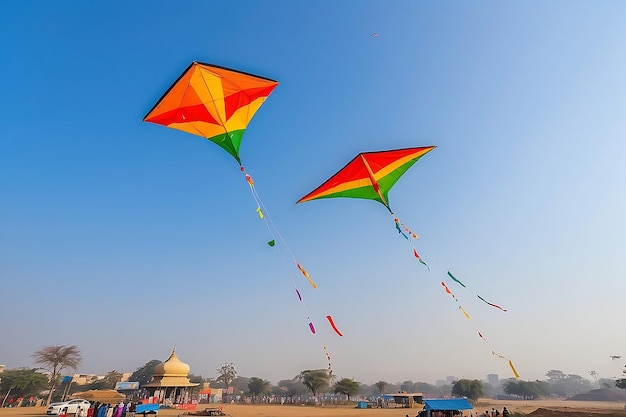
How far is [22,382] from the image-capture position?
165 ft

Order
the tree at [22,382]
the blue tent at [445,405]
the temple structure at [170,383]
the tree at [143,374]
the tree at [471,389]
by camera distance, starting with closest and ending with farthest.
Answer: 1. the blue tent at [445,405]
2. the temple structure at [170,383]
3. the tree at [22,382]
4. the tree at [471,389]
5. the tree at [143,374]

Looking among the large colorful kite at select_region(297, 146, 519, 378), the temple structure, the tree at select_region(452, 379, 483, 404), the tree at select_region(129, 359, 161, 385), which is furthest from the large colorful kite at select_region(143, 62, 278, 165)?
the tree at select_region(129, 359, 161, 385)

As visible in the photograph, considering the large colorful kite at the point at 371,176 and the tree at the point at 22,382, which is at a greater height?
the large colorful kite at the point at 371,176

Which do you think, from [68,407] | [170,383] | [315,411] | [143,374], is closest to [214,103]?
[68,407]

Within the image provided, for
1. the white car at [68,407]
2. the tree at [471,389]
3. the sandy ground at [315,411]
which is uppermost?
the tree at [471,389]

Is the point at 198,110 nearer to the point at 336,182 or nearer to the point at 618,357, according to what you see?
the point at 336,182

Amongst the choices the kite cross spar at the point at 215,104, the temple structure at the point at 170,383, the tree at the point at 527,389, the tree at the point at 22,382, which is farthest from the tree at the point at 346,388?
the kite cross spar at the point at 215,104

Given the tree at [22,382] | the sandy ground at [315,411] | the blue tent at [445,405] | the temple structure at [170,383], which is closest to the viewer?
the blue tent at [445,405]

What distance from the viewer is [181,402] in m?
41.3

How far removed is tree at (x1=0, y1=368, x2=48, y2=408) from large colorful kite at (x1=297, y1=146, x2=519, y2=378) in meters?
62.3

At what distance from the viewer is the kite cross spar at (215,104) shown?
32.7 feet

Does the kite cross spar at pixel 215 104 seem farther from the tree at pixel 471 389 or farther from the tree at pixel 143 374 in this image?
the tree at pixel 143 374

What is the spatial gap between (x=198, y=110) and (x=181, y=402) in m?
42.4

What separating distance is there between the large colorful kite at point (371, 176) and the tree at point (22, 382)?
62.3 metres
